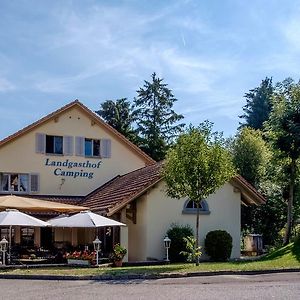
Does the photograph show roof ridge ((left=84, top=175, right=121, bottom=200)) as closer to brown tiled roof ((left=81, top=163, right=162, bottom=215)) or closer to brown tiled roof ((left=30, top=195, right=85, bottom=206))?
brown tiled roof ((left=81, top=163, right=162, bottom=215))

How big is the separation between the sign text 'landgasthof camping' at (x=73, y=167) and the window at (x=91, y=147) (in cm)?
55

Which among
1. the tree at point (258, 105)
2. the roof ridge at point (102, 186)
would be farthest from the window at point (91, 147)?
the tree at point (258, 105)

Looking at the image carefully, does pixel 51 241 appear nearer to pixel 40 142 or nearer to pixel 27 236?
pixel 27 236

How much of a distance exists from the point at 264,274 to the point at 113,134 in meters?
17.9

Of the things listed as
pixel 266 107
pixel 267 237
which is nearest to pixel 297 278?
pixel 267 237

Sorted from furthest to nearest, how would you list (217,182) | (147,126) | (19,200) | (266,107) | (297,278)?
(266,107)
(147,126)
(19,200)
(217,182)
(297,278)

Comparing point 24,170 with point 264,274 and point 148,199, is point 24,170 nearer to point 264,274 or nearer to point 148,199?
point 148,199

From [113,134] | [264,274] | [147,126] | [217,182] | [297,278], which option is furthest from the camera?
[147,126]

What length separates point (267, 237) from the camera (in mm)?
37781

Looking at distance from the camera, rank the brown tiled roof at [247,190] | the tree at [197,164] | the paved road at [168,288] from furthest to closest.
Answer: the brown tiled roof at [247,190], the tree at [197,164], the paved road at [168,288]

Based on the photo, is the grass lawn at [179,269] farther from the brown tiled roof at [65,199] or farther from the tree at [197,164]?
the brown tiled roof at [65,199]

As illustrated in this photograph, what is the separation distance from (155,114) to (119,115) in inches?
163

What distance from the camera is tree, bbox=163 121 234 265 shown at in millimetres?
20953

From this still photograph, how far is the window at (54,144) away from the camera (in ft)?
109
